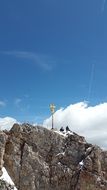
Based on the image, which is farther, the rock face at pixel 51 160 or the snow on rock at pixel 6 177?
the rock face at pixel 51 160

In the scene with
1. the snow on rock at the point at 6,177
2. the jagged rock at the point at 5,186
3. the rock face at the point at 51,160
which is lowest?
the jagged rock at the point at 5,186

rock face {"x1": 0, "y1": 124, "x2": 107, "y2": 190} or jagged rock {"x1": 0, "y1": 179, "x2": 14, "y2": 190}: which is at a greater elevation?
rock face {"x1": 0, "y1": 124, "x2": 107, "y2": 190}

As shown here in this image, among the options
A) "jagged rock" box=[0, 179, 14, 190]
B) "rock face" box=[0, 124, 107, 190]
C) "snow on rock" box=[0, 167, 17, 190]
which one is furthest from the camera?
"rock face" box=[0, 124, 107, 190]

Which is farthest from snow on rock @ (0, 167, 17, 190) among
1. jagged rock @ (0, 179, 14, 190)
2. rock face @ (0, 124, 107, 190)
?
jagged rock @ (0, 179, 14, 190)

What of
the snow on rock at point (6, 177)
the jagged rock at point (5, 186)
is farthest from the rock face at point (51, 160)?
the jagged rock at point (5, 186)

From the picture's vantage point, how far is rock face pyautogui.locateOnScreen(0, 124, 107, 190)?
384 feet

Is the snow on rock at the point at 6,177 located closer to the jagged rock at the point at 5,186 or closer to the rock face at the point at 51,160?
the rock face at the point at 51,160

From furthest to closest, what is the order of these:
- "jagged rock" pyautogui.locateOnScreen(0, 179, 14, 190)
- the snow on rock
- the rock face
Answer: the rock face
the snow on rock
"jagged rock" pyautogui.locateOnScreen(0, 179, 14, 190)

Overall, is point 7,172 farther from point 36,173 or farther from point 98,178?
point 98,178

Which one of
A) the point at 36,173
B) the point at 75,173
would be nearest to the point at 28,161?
the point at 36,173

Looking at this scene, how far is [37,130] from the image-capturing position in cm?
12262

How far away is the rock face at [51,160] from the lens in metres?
117

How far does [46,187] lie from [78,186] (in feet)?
25.5

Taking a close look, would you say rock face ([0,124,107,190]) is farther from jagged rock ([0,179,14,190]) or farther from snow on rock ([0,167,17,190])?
jagged rock ([0,179,14,190])
